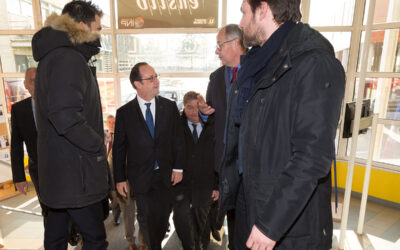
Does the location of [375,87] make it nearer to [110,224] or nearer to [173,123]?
[173,123]

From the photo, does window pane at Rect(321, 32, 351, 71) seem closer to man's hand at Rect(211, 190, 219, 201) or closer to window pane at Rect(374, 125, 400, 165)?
window pane at Rect(374, 125, 400, 165)

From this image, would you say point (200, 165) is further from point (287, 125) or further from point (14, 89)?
point (14, 89)

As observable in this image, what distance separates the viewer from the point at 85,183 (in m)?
1.58

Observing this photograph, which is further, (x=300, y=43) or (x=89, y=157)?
(x=89, y=157)

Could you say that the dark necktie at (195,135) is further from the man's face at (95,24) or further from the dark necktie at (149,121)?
the man's face at (95,24)

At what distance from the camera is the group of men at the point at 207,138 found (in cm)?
98

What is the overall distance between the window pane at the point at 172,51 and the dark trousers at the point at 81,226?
3426 millimetres

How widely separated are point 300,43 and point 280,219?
668 mm

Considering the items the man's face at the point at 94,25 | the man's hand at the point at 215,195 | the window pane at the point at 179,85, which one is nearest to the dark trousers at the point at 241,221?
the man's hand at the point at 215,195

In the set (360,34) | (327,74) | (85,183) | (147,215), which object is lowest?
(147,215)

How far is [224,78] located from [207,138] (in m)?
0.67

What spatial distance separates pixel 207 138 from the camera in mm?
2666

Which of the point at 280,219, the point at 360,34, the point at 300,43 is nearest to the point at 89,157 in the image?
the point at 280,219

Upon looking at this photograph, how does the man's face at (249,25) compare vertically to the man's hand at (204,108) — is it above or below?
above
